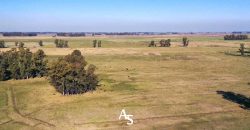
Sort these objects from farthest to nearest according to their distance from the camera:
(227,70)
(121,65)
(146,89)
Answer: (121,65), (227,70), (146,89)

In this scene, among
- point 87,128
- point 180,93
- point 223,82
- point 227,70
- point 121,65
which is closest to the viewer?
point 87,128

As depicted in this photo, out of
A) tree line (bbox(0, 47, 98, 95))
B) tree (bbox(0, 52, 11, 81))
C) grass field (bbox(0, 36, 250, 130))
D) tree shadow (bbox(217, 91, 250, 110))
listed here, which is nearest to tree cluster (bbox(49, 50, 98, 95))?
tree line (bbox(0, 47, 98, 95))

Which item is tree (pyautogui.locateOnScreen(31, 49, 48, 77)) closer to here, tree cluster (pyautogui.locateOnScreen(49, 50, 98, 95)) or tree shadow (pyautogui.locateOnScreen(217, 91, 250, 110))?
tree cluster (pyautogui.locateOnScreen(49, 50, 98, 95))

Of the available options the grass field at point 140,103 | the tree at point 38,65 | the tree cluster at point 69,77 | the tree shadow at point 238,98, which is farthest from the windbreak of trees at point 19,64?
the tree shadow at point 238,98

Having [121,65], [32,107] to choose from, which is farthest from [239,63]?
[32,107]

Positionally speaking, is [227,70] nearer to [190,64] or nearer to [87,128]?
[190,64]

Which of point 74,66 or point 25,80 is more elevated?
point 74,66
